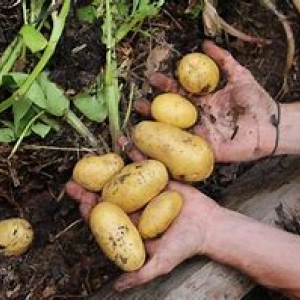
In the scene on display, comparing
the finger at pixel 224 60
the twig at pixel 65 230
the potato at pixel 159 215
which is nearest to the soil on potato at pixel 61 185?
the twig at pixel 65 230

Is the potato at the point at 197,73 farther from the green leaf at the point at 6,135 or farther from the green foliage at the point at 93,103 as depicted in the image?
the green leaf at the point at 6,135

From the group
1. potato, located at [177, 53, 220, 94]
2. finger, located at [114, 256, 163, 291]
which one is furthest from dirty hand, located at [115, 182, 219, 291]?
potato, located at [177, 53, 220, 94]

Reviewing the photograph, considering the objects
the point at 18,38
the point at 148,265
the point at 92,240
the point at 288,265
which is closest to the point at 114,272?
the point at 92,240

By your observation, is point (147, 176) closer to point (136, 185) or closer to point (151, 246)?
point (136, 185)

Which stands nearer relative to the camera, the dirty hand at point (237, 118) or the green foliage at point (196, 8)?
the dirty hand at point (237, 118)

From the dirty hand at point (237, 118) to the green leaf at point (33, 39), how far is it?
355 mm

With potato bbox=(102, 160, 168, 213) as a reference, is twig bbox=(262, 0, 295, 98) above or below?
above

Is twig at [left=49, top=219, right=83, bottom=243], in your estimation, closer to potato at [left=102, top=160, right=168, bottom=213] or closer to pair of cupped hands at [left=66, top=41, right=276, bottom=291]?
pair of cupped hands at [left=66, top=41, right=276, bottom=291]

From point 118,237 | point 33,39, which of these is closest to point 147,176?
point 118,237

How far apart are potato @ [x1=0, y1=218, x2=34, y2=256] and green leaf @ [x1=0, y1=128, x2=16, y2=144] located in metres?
0.16

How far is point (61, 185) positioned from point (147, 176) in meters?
0.28

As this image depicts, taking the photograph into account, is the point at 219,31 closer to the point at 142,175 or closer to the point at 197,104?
the point at 197,104

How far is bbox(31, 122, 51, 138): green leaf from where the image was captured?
5.71 ft

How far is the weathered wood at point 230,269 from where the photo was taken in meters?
1.63
